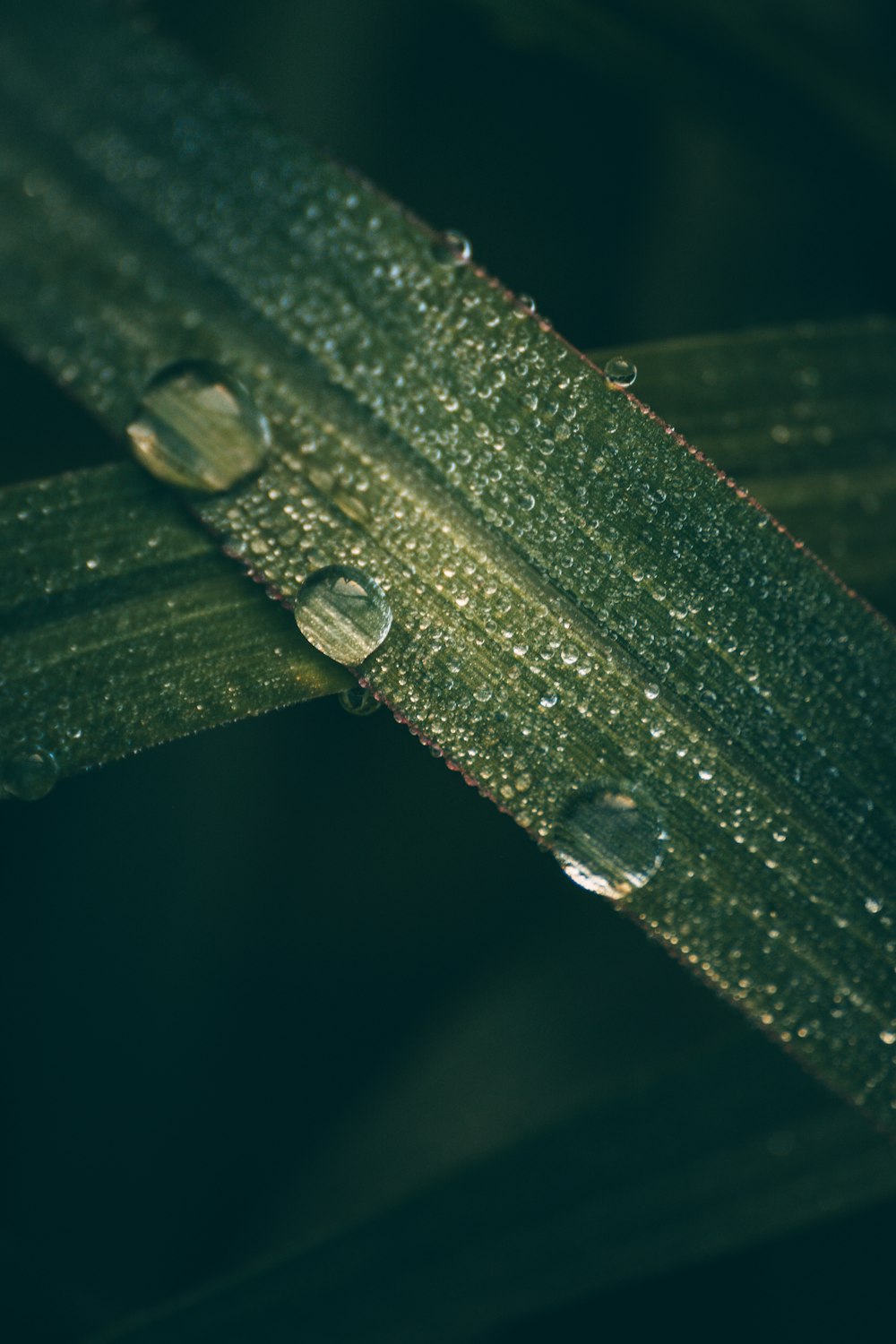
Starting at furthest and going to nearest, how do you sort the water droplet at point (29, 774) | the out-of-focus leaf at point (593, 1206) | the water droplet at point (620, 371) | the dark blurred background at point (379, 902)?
the dark blurred background at point (379, 902) → the out-of-focus leaf at point (593, 1206) → the water droplet at point (620, 371) → the water droplet at point (29, 774)

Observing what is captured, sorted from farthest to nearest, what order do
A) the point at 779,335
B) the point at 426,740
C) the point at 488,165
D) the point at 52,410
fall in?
the point at 488,165, the point at 52,410, the point at 779,335, the point at 426,740

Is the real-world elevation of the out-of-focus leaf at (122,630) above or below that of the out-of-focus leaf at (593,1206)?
above

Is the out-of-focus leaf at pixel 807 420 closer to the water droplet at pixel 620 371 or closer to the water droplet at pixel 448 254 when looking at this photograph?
the water droplet at pixel 620 371

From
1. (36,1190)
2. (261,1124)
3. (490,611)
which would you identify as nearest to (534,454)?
(490,611)

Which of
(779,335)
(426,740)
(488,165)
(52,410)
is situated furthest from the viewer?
(488,165)

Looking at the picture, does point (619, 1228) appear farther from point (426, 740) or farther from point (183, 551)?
point (183, 551)

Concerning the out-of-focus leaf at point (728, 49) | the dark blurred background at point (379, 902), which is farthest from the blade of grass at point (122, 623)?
the out-of-focus leaf at point (728, 49)
